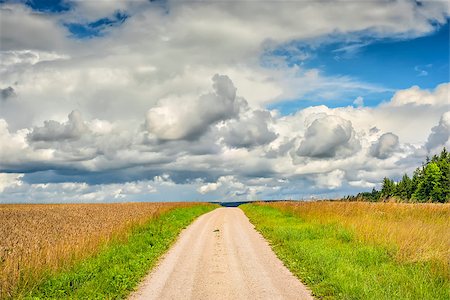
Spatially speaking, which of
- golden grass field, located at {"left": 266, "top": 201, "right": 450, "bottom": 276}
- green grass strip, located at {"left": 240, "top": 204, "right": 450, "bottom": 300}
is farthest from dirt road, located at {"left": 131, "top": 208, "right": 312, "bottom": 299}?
golden grass field, located at {"left": 266, "top": 201, "right": 450, "bottom": 276}

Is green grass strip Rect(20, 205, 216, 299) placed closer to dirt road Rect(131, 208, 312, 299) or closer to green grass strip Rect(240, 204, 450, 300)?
dirt road Rect(131, 208, 312, 299)

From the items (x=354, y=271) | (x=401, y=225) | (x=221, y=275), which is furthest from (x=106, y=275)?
(x=401, y=225)

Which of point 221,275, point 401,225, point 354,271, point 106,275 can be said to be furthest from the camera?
point 401,225

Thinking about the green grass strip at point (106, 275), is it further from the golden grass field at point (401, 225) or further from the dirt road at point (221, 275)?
the golden grass field at point (401, 225)

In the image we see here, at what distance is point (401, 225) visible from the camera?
1964 cm

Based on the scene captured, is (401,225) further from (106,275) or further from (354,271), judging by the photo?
(106,275)

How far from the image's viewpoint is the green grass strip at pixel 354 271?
10.3 metres

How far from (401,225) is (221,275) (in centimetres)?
1075

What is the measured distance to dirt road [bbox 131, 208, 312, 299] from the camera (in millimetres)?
11023

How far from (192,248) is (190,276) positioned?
237 inches

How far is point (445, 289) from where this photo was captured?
34.1ft

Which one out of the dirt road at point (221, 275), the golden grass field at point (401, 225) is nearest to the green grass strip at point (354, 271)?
the golden grass field at point (401, 225)

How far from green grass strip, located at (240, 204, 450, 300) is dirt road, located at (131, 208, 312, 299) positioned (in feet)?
1.92

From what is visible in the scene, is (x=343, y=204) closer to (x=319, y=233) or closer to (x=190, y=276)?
(x=319, y=233)
